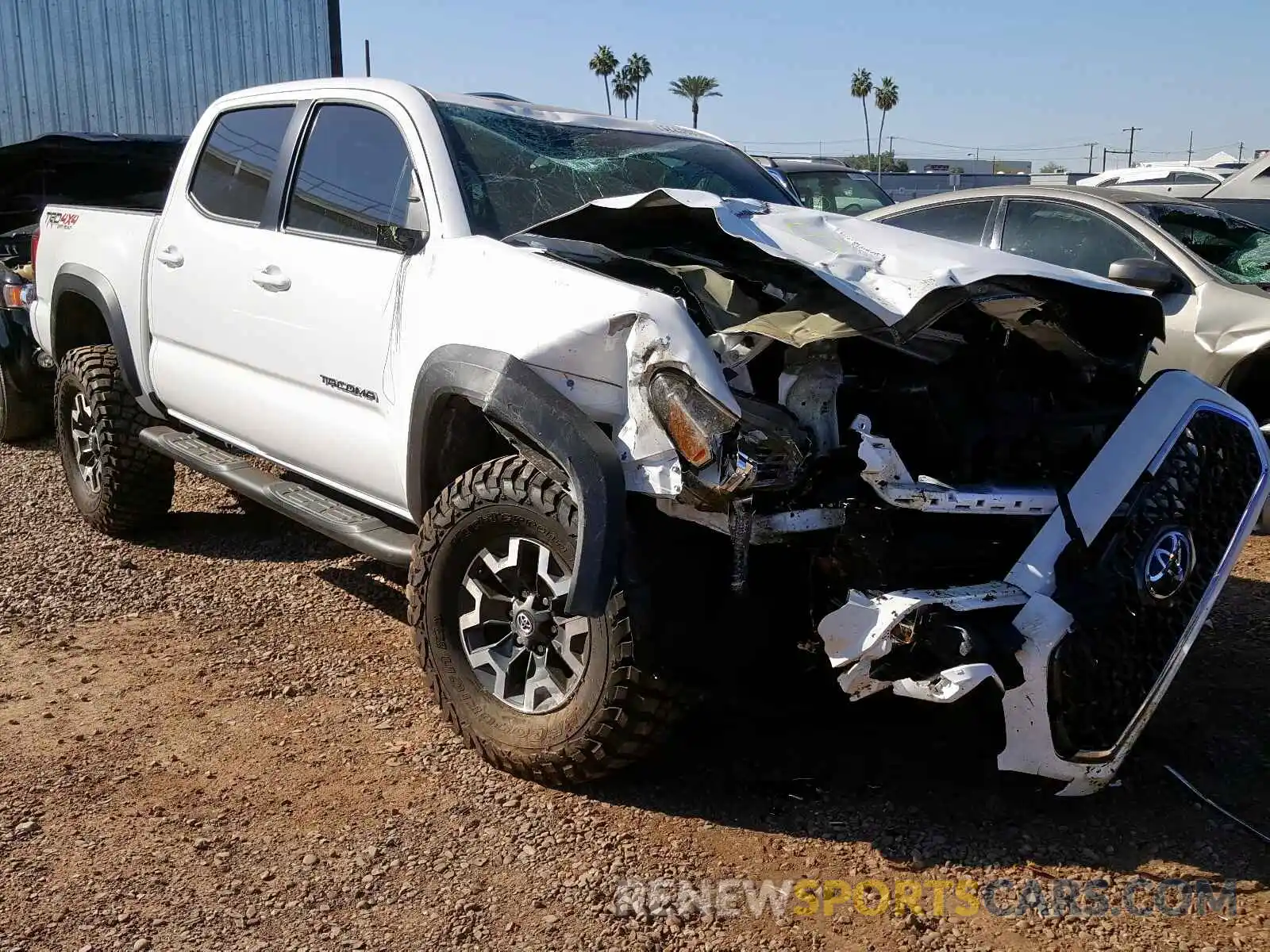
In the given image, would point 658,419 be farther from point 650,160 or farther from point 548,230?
point 650,160

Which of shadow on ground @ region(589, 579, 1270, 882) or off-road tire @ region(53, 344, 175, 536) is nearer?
shadow on ground @ region(589, 579, 1270, 882)

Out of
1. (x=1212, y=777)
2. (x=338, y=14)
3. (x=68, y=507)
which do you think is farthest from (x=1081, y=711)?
(x=338, y=14)

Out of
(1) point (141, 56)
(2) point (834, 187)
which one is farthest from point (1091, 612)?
(1) point (141, 56)

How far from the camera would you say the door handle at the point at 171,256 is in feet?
16.3

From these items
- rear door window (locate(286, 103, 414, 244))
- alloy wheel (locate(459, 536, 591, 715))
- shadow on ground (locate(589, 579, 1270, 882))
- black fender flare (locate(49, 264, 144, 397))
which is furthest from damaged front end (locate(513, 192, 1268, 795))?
black fender flare (locate(49, 264, 144, 397))

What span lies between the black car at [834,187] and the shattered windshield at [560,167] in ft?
23.7

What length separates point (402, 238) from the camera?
12.2 feet

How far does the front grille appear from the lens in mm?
2908

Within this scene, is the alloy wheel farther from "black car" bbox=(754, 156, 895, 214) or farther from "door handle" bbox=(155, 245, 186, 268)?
"black car" bbox=(754, 156, 895, 214)

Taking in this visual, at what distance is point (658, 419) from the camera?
2.93m

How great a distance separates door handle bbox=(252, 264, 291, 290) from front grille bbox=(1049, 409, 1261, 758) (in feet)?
9.26

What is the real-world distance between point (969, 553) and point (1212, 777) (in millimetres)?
1112

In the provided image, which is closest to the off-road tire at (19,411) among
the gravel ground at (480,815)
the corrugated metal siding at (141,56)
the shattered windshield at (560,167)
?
the gravel ground at (480,815)

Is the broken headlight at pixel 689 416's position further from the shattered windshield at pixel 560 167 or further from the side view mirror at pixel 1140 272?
the side view mirror at pixel 1140 272
